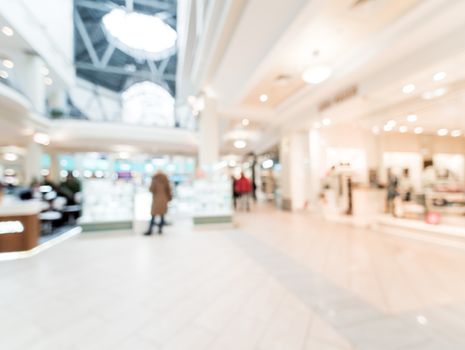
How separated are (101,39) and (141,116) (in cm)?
1182

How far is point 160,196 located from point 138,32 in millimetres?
19993

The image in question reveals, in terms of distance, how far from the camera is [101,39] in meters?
19.7

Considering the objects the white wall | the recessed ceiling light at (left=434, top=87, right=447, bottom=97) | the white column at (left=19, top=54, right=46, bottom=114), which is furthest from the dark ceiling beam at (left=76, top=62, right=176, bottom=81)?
the recessed ceiling light at (left=434, top=87, right=447, bottom=97)

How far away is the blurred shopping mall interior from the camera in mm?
1884

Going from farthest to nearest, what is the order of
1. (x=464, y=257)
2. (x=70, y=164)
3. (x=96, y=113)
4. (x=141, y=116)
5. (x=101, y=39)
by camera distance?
(x=101, y=39)
(x=70, y=164)
(x=141, y=116)
(x=96, y=113)
(x=464, y=257)

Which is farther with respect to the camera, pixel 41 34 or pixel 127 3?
pixel 127 3

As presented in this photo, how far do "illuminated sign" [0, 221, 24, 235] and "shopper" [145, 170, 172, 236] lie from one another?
222 cm

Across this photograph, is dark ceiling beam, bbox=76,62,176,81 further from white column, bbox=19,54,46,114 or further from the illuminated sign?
the illuminated sign

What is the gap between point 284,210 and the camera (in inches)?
364

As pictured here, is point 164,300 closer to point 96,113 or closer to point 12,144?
point 96,113

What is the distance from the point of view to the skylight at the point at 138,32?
18109 mm

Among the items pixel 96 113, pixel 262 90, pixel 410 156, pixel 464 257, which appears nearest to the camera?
pixel 464 257

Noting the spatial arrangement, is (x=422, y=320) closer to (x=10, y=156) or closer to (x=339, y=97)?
(x=339, y=97)

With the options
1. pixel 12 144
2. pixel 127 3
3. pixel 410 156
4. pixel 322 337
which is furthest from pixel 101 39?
pixel 322 337
